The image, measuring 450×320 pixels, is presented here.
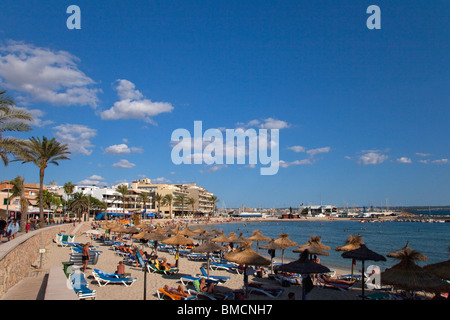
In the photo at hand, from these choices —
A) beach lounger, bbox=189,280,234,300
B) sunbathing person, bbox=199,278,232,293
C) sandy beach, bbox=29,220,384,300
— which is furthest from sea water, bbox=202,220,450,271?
sunbathing person, bbox=199,278,232,293

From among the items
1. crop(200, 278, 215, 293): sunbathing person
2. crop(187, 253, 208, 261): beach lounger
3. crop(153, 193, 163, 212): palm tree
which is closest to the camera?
crop(200, 278, 215, 293): sunbathing person

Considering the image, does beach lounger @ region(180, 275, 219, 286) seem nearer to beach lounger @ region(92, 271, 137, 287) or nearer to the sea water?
beach lounger @ region(92, 271, 137, 287)

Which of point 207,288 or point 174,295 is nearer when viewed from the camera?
point 174,295

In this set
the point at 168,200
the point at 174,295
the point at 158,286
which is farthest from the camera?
the point at 168,200

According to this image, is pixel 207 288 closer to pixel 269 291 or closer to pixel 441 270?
pixel 269 291

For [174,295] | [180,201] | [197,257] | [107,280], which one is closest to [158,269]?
[107,280]

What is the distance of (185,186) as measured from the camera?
122 metres

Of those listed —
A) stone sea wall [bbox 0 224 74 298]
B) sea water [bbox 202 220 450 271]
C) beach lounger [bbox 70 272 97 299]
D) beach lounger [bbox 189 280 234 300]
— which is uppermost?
stone sea wall [bbox 0 224 74 298]

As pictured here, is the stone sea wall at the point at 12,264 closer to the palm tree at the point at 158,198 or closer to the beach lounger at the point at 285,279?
the beach lounger at the point at 285,279

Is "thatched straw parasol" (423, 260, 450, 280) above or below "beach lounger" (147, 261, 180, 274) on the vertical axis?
above

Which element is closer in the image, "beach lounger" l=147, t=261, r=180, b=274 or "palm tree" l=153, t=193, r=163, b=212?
"beach lounger" l=147, t=261, r=180, b=274
